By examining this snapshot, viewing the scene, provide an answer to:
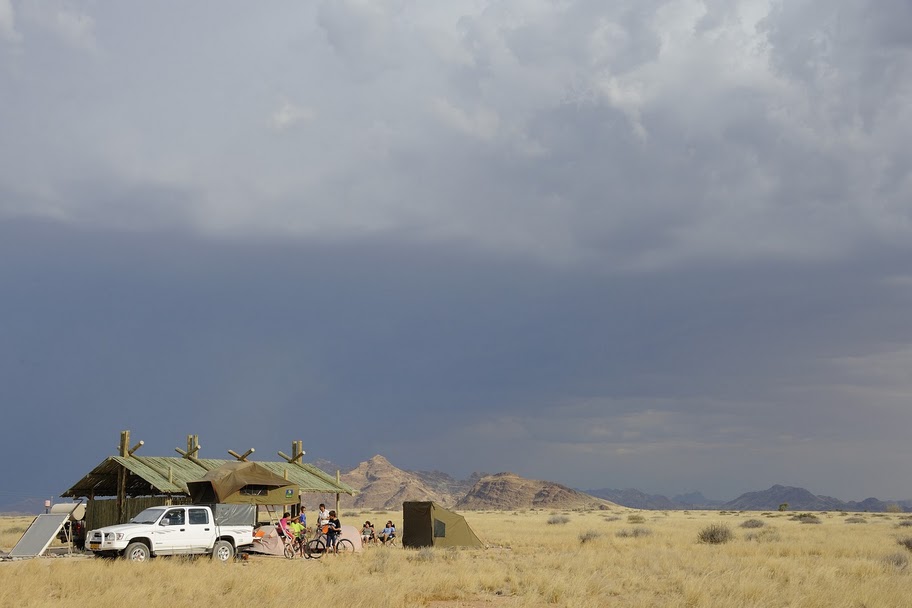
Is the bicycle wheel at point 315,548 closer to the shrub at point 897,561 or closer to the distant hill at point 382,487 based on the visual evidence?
the shrub at point 897,561

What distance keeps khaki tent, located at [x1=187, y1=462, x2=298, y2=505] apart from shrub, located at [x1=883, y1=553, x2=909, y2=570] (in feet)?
64.1

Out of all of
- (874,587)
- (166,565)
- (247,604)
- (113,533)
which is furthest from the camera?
(113,533)

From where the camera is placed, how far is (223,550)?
76.5ft

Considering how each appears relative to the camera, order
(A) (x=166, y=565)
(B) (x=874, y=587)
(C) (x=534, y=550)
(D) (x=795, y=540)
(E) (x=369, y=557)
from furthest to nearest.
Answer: (D) (x=795, y=540) → (C) (x=534, y=550) → (E) (x=369, y=557) → (A) (x=166, y=565) → (B) (x=874, y=587)

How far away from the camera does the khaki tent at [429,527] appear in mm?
28641

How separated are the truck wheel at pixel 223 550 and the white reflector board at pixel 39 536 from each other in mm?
6453

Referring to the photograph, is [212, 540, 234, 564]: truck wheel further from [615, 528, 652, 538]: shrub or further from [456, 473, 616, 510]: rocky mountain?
[456, 473, 616, 510]: rocky mountain

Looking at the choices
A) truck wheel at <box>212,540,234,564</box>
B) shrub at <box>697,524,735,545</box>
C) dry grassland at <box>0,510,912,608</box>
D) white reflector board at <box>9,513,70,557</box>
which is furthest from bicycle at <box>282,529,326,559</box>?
shrub at <box>697,524,735,545</box>

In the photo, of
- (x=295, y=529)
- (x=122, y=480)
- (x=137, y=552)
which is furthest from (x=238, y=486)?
(x=122, y=480)

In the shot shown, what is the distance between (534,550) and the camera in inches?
1168

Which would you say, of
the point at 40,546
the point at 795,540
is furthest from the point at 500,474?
the point at 40,546

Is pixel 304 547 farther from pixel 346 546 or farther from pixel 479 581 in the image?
pixel 479 581

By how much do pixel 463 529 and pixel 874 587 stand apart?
53.3ft

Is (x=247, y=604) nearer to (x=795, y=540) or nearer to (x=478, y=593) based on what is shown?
(x=478, y=593)
